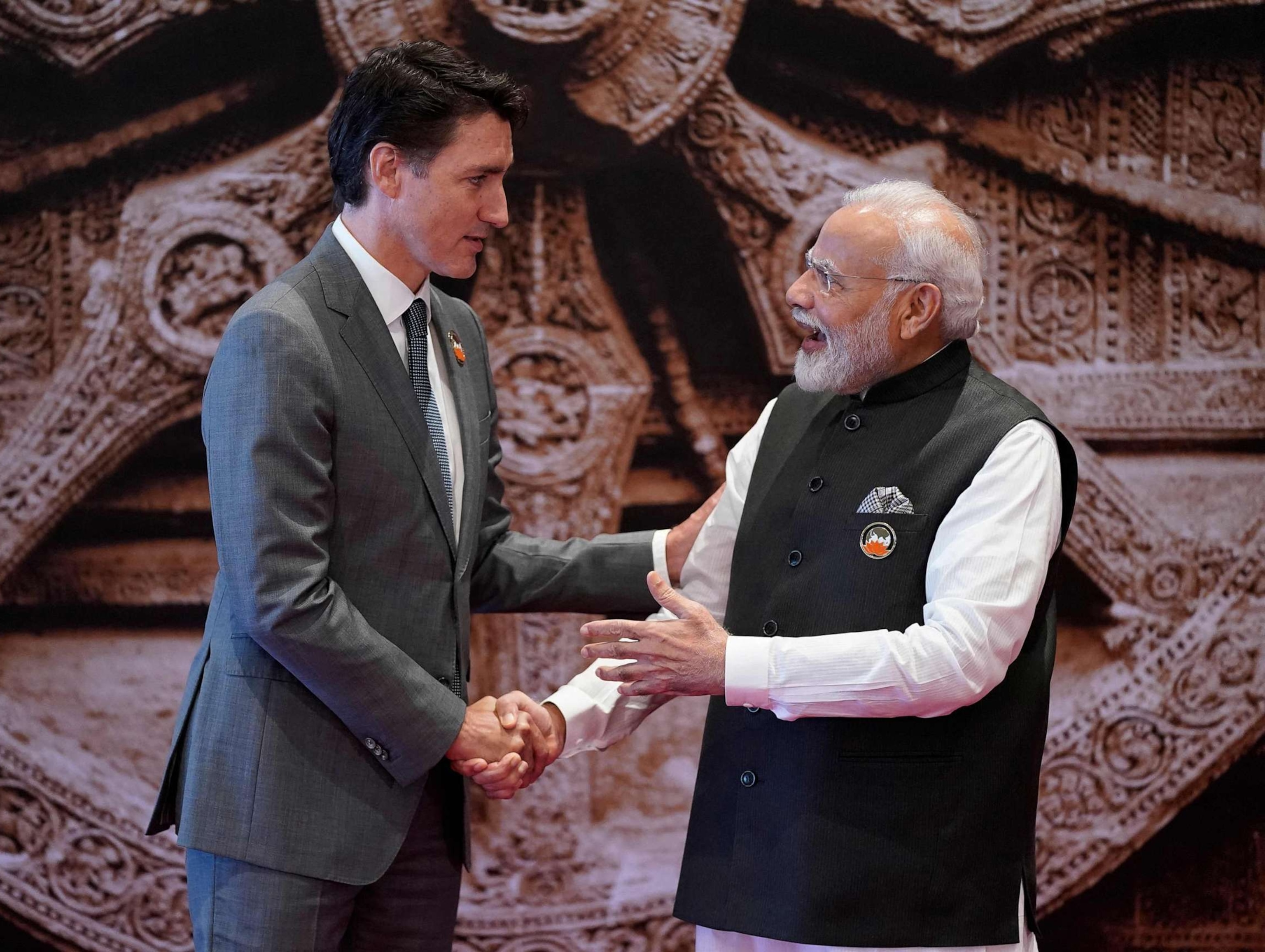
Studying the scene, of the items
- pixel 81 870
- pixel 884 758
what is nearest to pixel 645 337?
pixel 884 758

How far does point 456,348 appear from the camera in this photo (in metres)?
2.31

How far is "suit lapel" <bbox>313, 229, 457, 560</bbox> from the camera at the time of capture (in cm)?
202

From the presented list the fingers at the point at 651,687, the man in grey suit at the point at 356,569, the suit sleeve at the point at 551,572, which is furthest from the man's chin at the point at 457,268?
the fingers at the point at 651,687

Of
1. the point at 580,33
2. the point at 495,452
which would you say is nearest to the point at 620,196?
the point at 580,33

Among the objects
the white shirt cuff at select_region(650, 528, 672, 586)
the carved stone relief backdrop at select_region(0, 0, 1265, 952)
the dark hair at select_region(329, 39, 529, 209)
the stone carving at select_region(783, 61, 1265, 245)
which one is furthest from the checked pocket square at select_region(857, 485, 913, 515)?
the stone carving at select_region(783, 61, 1265, 245)

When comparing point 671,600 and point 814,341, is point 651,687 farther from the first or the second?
point 814,341

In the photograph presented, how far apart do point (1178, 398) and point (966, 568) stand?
1.94m

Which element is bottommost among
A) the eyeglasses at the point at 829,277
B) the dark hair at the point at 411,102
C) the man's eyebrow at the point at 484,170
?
the eyeglasses at the point at 829,277

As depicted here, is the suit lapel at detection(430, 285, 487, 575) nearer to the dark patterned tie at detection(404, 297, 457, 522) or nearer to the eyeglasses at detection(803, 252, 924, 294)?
the dark patterned tie at detection(404, 297, 457, 522)

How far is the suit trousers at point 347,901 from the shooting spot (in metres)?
1.95

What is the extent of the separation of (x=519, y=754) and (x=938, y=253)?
1122 mm

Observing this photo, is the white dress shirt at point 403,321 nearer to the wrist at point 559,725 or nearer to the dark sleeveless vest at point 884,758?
the wrist at point 559,725

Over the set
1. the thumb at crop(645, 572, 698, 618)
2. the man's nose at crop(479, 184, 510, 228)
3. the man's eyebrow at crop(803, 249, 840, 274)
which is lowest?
the thumb at crop(645, 572, 698, 618)

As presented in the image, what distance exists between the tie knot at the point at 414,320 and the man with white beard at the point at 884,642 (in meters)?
0.61
